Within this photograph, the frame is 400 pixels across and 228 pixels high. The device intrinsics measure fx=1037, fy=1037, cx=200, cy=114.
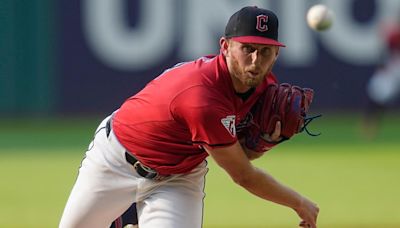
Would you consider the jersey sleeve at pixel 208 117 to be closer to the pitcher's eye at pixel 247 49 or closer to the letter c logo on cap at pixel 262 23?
the pitcher's eye at pixel 247 49

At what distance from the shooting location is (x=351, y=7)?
17.6 m

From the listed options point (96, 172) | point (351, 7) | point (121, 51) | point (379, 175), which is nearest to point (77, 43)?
point (121, 51)

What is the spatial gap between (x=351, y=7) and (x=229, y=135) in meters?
12.1

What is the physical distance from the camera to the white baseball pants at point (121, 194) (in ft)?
21.0

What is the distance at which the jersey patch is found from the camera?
5.87 metres

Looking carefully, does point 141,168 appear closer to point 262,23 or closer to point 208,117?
point 208,117

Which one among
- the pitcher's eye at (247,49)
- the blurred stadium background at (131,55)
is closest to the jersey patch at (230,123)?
the pitcher's eye at (247,49)

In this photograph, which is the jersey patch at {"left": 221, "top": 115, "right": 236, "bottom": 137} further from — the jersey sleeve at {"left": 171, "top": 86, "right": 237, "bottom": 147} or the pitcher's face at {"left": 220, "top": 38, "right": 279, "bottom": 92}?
the pitcher's face at {"left": 220, "top": 38, "right": 279, "bottom": 92}

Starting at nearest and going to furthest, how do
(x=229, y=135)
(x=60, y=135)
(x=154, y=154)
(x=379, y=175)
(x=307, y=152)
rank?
(x=229, y=135) < (x=154, y=154) < (x=379, y=175) < (x=307, y=152) < (x=60, y=135)

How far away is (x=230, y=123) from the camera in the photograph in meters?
5.91

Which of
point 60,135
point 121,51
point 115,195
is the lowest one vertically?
point 60,135

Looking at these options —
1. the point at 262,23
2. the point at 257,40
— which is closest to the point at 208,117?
the point at 257,40

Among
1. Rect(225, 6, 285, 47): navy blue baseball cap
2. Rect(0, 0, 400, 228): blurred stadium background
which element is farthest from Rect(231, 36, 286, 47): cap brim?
Rect(0, 0, 400, 228): blurred stadium background

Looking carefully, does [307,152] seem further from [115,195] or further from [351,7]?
[115,195]
